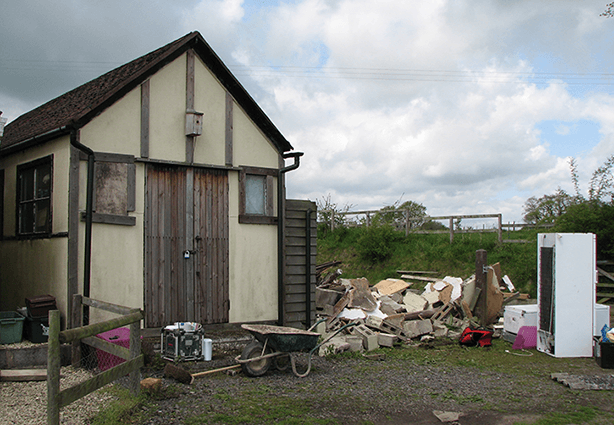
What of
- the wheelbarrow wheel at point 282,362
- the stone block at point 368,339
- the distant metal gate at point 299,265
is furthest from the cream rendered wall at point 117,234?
the stone block at point 368,339

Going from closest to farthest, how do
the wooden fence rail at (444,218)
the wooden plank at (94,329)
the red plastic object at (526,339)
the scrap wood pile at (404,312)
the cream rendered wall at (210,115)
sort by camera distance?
the wooden plank at (94,329), the cream rendered wall at (210,115), the red plastic object at (526,339), the scrap wood pile at (404,312), the wooden fence rail at (444,218)

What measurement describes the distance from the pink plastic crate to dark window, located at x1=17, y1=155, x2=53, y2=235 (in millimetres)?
2070

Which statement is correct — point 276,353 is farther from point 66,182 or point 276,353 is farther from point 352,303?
point 352,303

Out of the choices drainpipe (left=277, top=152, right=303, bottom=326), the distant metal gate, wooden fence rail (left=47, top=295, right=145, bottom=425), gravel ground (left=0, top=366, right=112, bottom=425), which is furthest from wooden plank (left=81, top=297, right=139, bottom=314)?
the distant metal gate

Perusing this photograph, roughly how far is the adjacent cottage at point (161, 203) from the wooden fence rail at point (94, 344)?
63.3 inches

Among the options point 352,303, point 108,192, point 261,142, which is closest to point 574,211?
A: point 352,303

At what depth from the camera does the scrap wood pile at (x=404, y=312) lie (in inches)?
412

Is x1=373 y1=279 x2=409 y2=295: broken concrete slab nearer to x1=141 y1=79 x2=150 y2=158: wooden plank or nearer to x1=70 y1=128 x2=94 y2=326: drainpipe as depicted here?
x1=141 y1=79 x2=150 y2=158: wooden plank

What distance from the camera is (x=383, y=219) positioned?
21.5 m

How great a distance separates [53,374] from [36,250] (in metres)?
4.73

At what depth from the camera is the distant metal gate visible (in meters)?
9.84

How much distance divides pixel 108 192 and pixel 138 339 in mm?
3198

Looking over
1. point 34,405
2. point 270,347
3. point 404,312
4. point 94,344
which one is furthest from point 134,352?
point 404,312

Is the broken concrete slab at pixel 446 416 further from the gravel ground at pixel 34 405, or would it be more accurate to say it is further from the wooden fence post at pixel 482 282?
the wooden fence post at pixel 482 282
